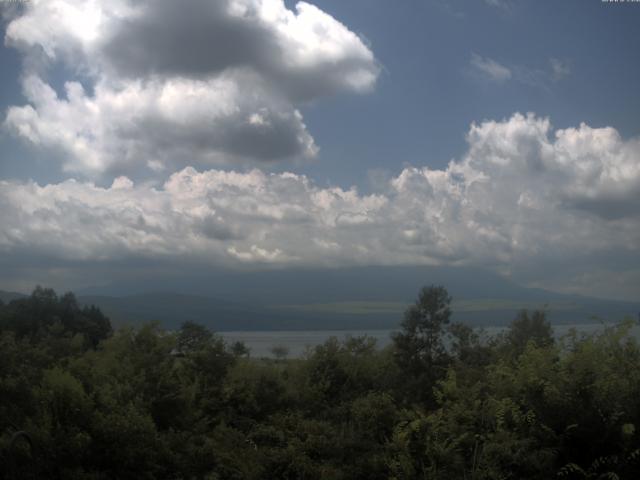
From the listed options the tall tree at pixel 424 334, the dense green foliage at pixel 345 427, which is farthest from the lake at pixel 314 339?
the dense green foliage at pixel 345 427

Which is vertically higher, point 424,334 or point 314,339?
point 424,334

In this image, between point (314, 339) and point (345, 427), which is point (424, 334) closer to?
point (345, 427)

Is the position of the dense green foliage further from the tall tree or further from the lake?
the tall tree

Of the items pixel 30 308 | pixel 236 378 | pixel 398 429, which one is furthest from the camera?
pixel 30 308

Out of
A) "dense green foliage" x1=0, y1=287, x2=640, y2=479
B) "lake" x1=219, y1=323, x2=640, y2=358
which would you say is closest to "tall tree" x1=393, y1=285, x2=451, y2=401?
"lake" x1=219, y1=323, x2=640, y2=358

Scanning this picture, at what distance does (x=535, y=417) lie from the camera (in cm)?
1039

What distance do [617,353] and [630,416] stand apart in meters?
1.78

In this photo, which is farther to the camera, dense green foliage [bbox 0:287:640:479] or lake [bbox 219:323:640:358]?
lake [bbox 219:323:640:358]

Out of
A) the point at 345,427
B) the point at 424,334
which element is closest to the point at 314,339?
the point at 424,334

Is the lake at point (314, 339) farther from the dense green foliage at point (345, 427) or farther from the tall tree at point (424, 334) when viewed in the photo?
the dense green foliage at point (345, 427)

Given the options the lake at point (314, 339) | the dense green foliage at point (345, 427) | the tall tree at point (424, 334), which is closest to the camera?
the dense green foliage at point (345, 427)

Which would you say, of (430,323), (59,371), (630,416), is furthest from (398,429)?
(430,323)

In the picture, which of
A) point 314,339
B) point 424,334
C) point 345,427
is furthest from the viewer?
point 314,339

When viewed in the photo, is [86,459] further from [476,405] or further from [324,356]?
[324,356]
